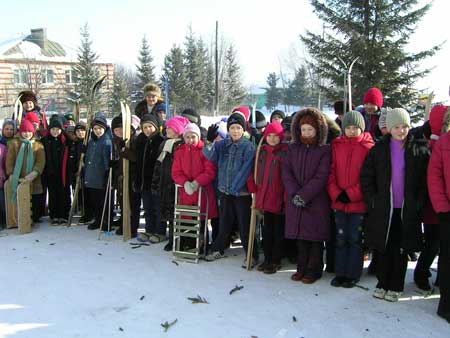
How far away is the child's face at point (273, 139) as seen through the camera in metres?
4.88

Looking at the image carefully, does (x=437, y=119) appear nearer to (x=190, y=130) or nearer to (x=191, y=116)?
(x=190, y=130)

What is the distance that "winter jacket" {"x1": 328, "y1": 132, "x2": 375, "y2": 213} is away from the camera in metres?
4.32

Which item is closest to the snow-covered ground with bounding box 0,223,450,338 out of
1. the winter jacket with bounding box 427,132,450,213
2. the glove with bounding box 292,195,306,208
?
the glove with bounding box 292,195,306,208

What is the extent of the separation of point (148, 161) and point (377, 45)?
11736 mm

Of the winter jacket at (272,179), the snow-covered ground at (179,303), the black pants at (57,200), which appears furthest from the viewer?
the black pants at (57,200)

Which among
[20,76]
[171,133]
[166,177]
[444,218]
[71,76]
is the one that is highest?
[71,76]

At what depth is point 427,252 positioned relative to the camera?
445cm

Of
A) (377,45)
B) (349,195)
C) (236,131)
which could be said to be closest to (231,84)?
(377,45)

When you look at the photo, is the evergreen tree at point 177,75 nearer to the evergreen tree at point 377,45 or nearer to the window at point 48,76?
the window at point 48,76

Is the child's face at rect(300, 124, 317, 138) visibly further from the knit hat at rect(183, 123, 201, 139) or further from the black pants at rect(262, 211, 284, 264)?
the knit hat at rect(183, 123, 201, 139)

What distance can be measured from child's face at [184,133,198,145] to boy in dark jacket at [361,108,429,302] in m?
2.20

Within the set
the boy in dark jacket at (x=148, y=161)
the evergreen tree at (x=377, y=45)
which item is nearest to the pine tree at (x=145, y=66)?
the evergreen tree at (x=377, y=45)

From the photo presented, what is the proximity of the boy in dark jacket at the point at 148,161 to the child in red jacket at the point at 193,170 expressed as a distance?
709 millimetres

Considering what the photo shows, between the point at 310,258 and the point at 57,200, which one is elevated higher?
the point at 57,200
